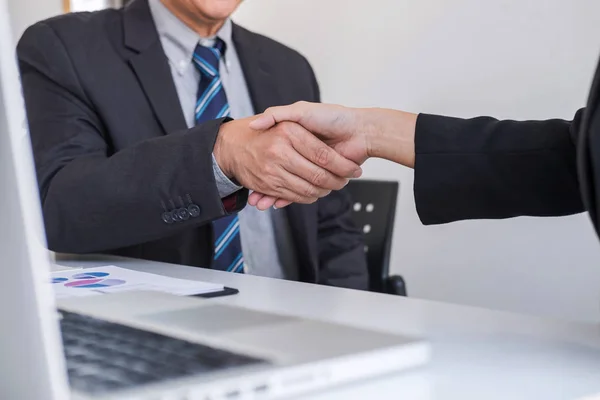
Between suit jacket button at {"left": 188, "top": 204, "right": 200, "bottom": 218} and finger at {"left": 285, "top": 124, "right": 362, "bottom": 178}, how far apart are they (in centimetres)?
19

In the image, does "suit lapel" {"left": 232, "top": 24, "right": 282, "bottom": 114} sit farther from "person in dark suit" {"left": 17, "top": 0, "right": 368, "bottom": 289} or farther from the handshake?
the handshake

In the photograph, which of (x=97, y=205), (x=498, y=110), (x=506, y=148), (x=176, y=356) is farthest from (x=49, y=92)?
(x=498, y=110)

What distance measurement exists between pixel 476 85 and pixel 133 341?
2.20 meters

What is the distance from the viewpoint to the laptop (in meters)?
0.36

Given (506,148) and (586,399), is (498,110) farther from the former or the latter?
(586,399)

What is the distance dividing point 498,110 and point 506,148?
5.69 ft

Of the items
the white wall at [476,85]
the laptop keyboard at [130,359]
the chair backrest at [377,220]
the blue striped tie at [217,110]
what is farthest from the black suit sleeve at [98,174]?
the white wall at [476,85]

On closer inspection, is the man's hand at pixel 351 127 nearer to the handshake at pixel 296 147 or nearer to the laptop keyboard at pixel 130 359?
the handshake at pixel 296 147

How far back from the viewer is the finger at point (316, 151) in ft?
3.95

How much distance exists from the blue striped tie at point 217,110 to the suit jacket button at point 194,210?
286 mm

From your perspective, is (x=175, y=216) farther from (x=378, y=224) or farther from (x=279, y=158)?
(x=378, y=224)

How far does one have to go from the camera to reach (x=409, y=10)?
282cm

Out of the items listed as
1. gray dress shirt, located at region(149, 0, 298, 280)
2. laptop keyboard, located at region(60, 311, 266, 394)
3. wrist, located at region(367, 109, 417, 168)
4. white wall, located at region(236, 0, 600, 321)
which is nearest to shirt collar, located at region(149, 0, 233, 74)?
gray dress shirt, located at region(149, 0, 298, 280)

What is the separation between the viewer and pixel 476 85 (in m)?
2.59
